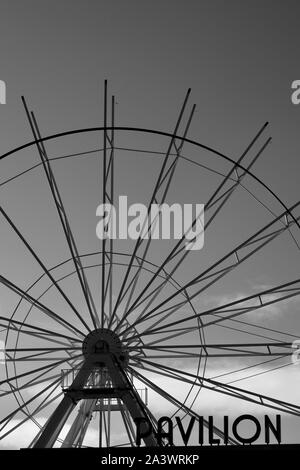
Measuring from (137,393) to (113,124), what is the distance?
1022cm

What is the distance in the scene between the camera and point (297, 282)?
36094 millimetres

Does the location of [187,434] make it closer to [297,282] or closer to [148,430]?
[148,430]

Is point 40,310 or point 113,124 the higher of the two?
point 113,124

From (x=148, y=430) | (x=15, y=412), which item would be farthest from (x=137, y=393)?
(x=15, y=412)
